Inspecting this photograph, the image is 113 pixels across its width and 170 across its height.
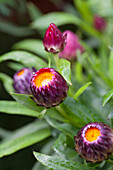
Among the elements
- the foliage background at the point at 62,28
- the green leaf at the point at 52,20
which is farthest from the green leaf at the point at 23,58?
the green leaf at the point at 52,20

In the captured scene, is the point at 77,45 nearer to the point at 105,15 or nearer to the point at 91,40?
the point at 105,15

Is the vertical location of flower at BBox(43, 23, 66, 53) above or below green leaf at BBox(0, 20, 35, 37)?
below

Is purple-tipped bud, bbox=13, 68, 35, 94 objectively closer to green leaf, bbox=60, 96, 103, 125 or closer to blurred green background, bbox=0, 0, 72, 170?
green leaf, bbox=60, 96, 103, 125

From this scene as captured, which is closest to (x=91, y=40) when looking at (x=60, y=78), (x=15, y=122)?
(x=15, y=122)

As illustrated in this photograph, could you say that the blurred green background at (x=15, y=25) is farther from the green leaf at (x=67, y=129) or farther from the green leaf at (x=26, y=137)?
the green leaf at (x=67, y=129)

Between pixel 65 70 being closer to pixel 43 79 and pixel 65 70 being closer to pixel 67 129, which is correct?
pixel 43 79

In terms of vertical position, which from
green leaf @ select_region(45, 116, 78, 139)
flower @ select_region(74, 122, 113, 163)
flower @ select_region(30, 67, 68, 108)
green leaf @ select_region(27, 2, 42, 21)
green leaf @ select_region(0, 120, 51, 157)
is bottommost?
flower @ select_region(74, 122, 113, 163)

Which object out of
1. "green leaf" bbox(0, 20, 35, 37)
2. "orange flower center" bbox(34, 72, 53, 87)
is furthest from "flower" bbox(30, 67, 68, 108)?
"green leaf" bbox(0, 20, 35, 37)
